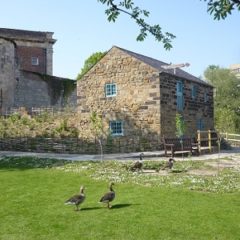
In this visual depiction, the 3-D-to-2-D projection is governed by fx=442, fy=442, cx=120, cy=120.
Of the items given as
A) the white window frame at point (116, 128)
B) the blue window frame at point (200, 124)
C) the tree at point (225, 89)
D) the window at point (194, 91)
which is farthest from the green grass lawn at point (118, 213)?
the tree at point (225, 89)

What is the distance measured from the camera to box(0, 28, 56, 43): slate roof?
5812 centimetres

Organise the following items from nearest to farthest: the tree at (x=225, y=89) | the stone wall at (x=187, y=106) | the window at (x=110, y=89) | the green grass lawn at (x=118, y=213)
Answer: the green grass lawn at (x=118, y=213) → the stone wall at (x=187, y=106) → the window at (x=110, y=89) → the tree at (x=225, y=89)

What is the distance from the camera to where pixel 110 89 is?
34.3 m

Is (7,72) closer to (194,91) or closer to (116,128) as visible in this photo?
(116,128)

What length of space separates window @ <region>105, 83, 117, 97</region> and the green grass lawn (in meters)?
17.2

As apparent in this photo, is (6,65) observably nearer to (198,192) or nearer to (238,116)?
(198,192)

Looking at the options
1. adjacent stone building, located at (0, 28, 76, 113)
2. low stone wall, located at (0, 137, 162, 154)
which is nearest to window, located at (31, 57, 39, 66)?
adjacent stone building, located at (0, 28, 76, 113)

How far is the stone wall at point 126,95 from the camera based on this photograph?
3195 cm

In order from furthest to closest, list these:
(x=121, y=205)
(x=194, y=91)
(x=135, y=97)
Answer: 1. (x=194, y=91)
2. (x=135, y=97)
3. (x=121, y=205)

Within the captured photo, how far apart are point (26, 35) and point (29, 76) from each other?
42.0ft

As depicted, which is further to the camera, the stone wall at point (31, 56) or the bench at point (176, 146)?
the stone wall at point (31, 56)

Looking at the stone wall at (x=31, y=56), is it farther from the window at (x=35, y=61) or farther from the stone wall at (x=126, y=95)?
the stone wall at (x=126, y=95)

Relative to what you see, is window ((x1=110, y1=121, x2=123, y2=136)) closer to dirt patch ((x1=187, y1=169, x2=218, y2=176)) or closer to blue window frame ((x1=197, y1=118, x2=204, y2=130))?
blue window frame ((x1=197, y1=118, x2=204, y2=130))

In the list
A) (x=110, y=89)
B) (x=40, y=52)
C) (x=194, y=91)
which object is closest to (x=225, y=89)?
(x=40, y=52)
